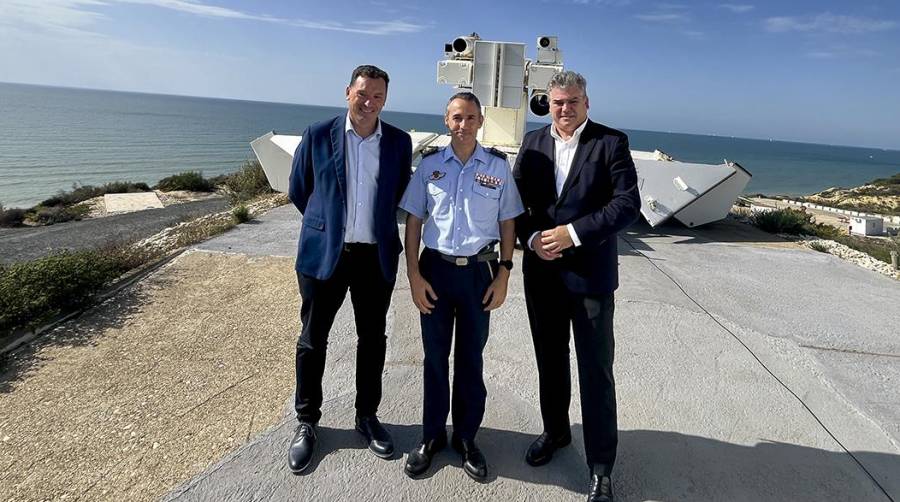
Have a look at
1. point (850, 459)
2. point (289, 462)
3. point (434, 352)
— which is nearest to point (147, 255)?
point (289, 462)

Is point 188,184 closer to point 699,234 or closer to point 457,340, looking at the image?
point 699,234

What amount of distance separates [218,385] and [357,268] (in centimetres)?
159

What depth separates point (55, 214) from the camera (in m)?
15.1

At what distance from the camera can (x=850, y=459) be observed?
2.81 meters

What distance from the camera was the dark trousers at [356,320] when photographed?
2.73 m

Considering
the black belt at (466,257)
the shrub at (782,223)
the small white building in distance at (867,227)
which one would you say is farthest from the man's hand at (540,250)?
the small white building in distance at (867,227)

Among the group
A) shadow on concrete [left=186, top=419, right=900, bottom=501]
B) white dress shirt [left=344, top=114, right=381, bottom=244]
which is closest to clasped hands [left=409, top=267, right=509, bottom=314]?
white dress shirt [left=344, top=114, right=381, bottom=244]

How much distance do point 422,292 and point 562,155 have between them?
3.20 ft

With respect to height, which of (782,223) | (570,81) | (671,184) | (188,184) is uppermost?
(570,81)

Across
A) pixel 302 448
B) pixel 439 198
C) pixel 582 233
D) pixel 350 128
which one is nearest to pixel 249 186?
pixel 350 128

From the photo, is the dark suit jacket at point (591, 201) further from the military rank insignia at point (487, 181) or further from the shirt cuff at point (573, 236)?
the military rank insignia at point (487, 181)

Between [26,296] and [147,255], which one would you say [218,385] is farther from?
[147,255]

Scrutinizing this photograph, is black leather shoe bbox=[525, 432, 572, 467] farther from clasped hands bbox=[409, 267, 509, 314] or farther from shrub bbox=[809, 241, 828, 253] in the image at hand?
shrub bbox=[809, 241, 828, 253]

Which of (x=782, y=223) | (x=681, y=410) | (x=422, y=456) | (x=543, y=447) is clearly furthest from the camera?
(x=782, y=223)
